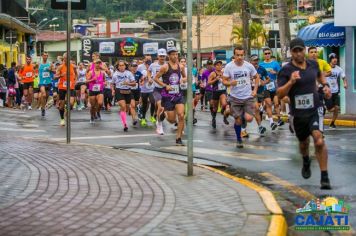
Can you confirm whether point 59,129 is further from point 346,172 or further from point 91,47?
point 91,47

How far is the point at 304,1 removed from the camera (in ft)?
337

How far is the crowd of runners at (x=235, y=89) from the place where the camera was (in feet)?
31.1

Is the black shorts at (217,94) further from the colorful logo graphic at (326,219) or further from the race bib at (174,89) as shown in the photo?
the colorful logo graphic at (326,219)

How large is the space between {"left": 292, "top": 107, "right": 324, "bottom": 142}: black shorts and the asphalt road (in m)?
0.67

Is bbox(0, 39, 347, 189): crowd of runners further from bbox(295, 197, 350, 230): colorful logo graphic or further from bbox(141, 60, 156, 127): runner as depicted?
bbox(295, 197, 350, 230): colorful logo graphic

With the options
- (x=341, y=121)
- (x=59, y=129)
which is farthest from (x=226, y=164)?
(x=341, y=121)

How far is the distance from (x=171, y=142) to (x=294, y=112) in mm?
5797

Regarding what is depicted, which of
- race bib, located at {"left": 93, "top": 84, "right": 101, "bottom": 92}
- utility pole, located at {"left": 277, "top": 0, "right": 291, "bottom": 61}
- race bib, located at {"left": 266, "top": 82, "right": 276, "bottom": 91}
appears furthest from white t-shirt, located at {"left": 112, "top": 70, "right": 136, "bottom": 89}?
utility pole, located at {"left": 277, "top": 0, "right": 291, "bottom": 61}

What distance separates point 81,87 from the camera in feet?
94.8

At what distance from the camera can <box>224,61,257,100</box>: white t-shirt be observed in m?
14.9

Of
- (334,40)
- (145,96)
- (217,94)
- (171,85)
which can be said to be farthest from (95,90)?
(334,40)

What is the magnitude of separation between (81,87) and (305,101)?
20143mm

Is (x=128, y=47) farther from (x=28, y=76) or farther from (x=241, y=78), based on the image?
(x=241, y=78)

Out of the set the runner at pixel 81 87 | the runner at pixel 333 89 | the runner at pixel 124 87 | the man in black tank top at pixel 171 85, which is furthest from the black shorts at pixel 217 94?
the runner at pixel 81 87
